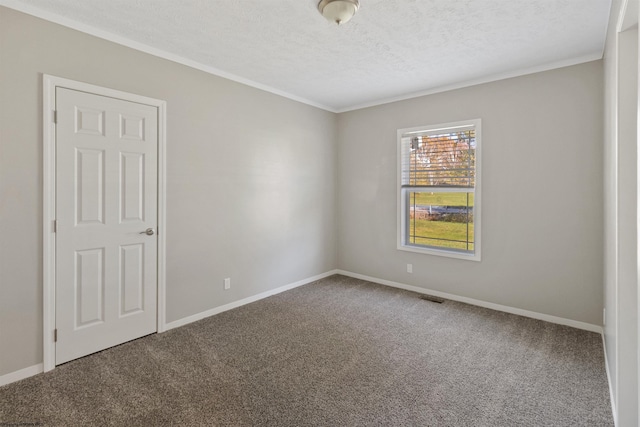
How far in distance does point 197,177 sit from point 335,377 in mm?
2272

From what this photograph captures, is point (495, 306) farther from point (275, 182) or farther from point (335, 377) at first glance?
point (275, 182)

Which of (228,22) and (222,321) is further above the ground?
(228,22)

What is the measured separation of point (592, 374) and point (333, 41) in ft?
10.5

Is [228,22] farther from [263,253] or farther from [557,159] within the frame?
[557,159]

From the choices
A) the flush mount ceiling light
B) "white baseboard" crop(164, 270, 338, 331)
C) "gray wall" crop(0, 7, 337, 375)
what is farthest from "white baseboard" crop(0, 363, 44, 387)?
the flush mount ceiling light

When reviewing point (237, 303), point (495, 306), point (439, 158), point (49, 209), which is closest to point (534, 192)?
point (439, 158)

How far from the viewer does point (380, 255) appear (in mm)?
4695

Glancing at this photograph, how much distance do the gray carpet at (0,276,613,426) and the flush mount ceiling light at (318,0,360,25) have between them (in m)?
2.49

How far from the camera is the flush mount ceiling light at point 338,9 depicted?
7.06 ft

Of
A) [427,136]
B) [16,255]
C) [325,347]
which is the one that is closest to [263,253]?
[325,347]

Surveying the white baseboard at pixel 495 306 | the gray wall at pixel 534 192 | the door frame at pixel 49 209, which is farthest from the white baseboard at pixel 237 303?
the gray wall at pixel 534 192

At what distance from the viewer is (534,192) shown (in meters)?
3.40

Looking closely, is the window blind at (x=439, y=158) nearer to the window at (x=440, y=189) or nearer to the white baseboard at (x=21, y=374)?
the window at (x=440, y=189)

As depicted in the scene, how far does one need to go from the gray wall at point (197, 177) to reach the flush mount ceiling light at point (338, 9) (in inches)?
65.7
